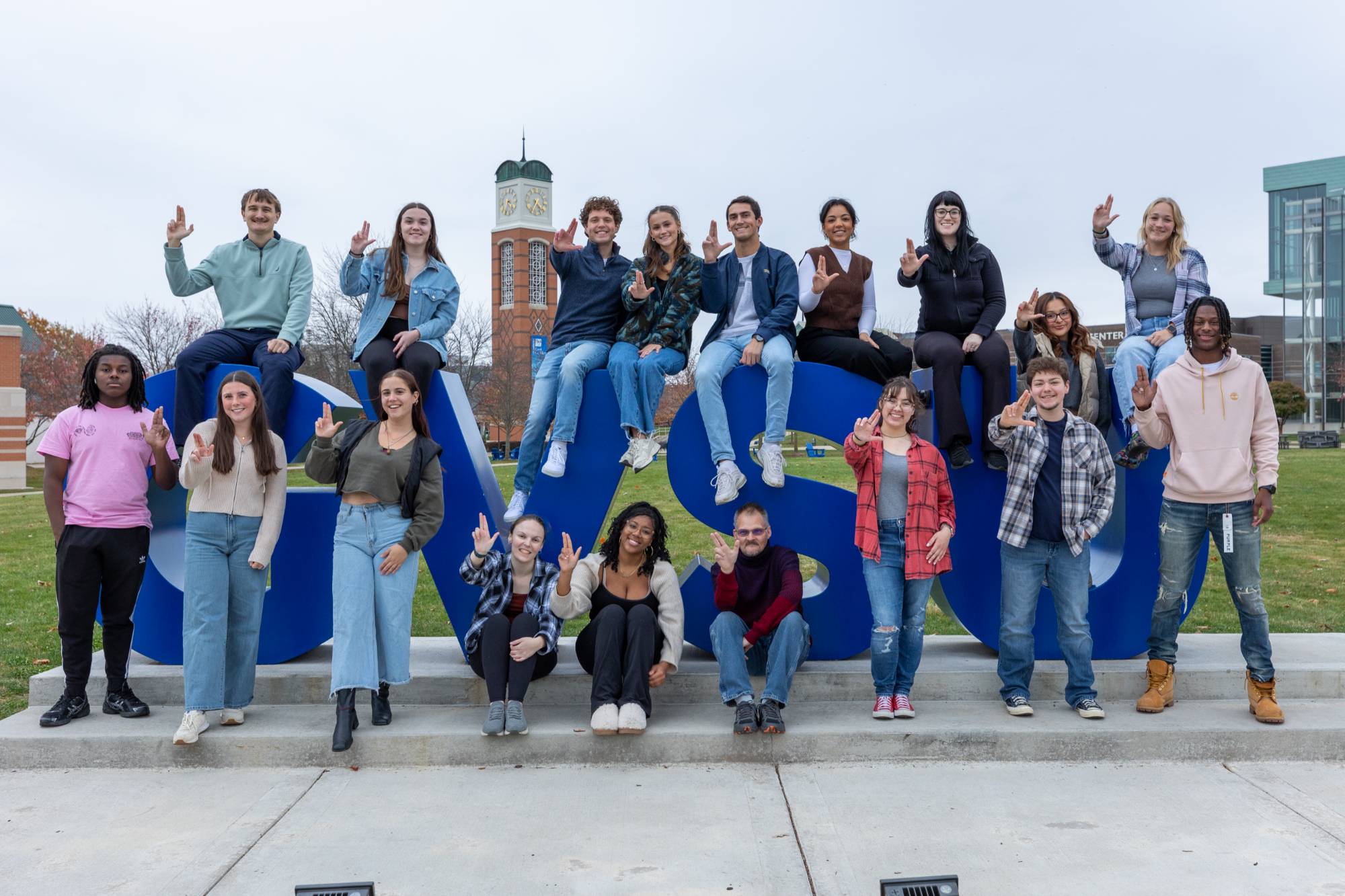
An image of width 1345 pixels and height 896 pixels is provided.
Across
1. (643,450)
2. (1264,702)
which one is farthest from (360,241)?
(1264,702)

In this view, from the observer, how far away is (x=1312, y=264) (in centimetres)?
7875

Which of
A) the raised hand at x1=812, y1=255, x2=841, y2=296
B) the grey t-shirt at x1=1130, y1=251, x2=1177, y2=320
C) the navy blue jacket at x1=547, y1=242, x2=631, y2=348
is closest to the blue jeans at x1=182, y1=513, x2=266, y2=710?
the navy blue jacket at x1=547, y1=242, x2=631, y2=348

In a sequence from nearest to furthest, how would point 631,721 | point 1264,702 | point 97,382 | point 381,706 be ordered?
point 631,721 → point 1264,702 → point 381,706 → point 97,382

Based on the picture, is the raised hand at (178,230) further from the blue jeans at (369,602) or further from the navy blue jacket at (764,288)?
the navy blue jacket at (764,288)

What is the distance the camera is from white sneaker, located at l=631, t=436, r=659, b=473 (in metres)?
5.89

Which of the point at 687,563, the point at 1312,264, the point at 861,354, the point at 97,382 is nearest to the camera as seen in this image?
the point at 97,382

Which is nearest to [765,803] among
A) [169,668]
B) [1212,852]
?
[1212,852]

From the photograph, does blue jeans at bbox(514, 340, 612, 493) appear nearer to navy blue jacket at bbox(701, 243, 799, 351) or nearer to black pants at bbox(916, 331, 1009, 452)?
navy blue jacket at bbox(701, 243, 799, 351)

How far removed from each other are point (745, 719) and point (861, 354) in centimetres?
232

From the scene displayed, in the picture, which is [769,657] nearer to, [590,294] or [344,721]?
[344,721]

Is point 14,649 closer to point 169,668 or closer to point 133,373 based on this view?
point 169,668

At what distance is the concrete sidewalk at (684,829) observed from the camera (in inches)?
146

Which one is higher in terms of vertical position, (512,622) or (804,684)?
(512,622)

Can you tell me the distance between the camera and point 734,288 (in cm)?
615
